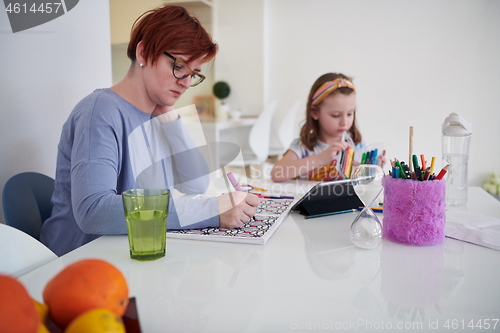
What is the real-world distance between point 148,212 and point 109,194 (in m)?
0.21

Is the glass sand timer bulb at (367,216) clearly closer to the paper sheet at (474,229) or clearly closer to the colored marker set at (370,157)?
the paper sheet at (474,229)

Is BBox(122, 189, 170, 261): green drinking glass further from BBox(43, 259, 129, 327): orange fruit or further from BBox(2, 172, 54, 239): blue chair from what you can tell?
BBox(2, 172, 54, 239): blue chair

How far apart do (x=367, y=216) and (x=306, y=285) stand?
0.81ft

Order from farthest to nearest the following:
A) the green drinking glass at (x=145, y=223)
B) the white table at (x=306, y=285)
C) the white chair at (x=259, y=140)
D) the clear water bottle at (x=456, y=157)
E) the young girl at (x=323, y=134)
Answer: the white chair at (x=259, y=140) → the young girl at (x=323, y=134) → the clear water bottle at (x=456, y=157) → the green drinking glass at (x=145, y=223) → the white table at (x=306, y=285)

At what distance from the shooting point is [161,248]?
0.72 m

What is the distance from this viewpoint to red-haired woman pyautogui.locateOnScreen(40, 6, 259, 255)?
87cm

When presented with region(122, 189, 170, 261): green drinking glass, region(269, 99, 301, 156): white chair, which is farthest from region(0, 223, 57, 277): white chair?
region(269, 99, 301, 156): white chair

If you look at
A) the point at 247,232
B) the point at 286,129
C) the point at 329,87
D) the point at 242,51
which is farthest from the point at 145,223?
the point at 242,51

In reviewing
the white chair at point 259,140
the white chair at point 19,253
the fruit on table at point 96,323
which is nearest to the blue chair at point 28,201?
the white chair at point 19,253

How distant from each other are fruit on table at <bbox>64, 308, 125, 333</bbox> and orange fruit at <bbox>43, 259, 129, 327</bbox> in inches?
0.8

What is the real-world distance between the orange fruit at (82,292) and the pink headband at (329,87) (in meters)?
1.53

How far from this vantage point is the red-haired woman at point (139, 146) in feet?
2.85

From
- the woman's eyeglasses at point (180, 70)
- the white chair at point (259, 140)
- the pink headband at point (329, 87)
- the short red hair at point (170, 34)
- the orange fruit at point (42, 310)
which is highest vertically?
the short red hair at point (170, 34)

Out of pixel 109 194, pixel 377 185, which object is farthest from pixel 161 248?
pixel 377 185
